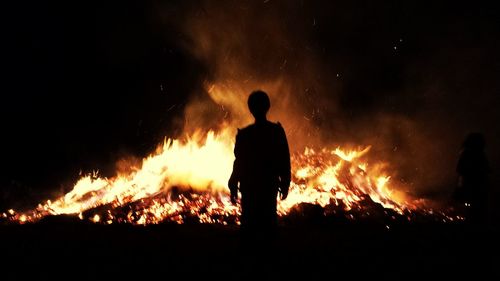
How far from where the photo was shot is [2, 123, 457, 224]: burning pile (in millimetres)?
8914

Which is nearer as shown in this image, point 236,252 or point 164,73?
point 236,252

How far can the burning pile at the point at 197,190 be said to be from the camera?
8.91 m

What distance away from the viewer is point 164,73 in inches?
632

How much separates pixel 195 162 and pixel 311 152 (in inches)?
141

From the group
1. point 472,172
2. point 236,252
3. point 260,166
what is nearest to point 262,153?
point 260,166

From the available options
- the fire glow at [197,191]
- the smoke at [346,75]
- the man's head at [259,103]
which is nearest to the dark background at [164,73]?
the smoke at [346,75]

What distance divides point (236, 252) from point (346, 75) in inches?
482

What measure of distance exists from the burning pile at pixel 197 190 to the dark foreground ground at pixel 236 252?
0.75 metres

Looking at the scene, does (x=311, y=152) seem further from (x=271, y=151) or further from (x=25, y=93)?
(x=25, y=93)

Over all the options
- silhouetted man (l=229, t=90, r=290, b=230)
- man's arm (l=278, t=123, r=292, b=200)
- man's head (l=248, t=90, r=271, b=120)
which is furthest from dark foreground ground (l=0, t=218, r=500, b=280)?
man's head (l=248, t=90, r=271, b=120)

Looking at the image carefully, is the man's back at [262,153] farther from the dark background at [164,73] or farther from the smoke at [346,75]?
the dark background at [164,73]

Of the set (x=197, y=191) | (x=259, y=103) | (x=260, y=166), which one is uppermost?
(x=197, y=191)

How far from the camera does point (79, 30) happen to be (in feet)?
53.4

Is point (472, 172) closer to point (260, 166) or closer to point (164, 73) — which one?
point (260, 166)
